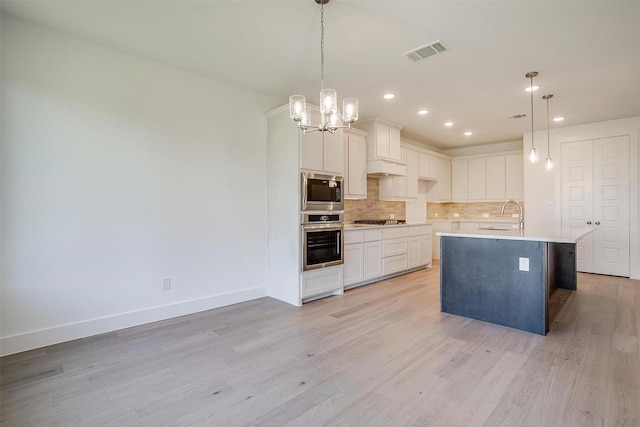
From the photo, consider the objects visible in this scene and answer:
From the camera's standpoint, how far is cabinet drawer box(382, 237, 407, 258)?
16.5 feet

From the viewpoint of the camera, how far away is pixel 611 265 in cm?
525

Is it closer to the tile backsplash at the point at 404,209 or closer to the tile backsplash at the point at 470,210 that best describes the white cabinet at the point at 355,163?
the tile backsplash at the point at 404,209

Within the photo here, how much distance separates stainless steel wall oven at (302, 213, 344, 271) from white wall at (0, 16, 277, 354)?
2.49ft

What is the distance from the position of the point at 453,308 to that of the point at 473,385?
4.94ft

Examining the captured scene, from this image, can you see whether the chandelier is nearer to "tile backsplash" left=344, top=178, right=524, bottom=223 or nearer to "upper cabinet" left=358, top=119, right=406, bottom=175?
"upper cabinet" left=358, top=119, right=406, bottom=175

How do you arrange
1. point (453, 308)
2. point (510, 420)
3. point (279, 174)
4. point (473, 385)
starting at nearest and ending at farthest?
1. point (510, 420)
2. point (473, 385)
3. point (453, 308)
4. point (279, 174)

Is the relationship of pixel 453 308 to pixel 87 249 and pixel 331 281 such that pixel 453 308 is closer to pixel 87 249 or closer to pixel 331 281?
pixel 331 281

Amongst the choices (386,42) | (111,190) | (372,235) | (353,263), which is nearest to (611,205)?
(372,235)

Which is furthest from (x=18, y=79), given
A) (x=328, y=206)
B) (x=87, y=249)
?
(x=328, y=206)

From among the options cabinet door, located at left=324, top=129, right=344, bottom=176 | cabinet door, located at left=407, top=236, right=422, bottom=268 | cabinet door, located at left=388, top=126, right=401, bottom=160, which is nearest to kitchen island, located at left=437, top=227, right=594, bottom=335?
cabinet door, located at left=324, top=129, right=344, bottom=176

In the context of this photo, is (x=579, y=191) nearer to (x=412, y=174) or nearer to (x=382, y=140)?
(x=412, y=174)

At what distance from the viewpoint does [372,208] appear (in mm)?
5887

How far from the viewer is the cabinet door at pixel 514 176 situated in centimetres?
639

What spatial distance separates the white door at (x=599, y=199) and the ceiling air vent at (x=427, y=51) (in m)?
4.16
